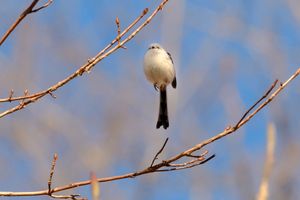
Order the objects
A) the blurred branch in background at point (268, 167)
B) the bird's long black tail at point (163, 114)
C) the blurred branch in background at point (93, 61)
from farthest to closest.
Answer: the bird's long black tail at point (163, 114), the blurred branch in background at point (93, 61), the blurred branch in background at point (268, 167)

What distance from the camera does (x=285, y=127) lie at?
4715 millimetres

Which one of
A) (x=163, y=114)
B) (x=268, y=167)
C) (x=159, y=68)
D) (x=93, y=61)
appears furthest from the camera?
(x=159, y=68)

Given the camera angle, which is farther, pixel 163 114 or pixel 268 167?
pixel 163 114

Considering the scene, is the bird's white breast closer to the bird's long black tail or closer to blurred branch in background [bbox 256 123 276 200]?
the bird's long black tail

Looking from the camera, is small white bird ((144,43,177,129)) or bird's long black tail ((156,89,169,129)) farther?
small white bird ((144,43,177,129))

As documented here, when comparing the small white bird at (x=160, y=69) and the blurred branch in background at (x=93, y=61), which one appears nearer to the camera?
the blurred branch in background at (x=93, y=61)

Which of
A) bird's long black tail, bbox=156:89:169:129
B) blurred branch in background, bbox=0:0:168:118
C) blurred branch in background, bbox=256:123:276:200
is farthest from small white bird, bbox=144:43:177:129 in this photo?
blurred branch in background, bbox=256:123:276:200

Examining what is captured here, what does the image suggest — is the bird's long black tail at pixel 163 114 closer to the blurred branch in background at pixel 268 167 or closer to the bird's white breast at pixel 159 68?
the bird's white breast at pixel 159 68

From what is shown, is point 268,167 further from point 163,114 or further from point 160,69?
point 160,69

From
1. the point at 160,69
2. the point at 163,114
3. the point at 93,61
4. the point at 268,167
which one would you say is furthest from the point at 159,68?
the point at 268,167

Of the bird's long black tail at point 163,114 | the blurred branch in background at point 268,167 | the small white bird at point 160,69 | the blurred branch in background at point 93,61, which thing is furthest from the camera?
the small white bird at point 160,69

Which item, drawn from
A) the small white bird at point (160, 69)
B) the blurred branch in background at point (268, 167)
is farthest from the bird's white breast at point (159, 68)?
the blurred branch in background at point (268, 167)

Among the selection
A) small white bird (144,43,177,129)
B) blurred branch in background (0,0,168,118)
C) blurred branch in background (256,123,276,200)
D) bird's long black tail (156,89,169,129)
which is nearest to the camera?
blurred branch in background (256,123,276,200)

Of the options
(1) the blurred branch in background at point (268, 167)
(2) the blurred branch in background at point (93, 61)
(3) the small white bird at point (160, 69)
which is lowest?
(1) the blurred branch in background at point (268, 167)
